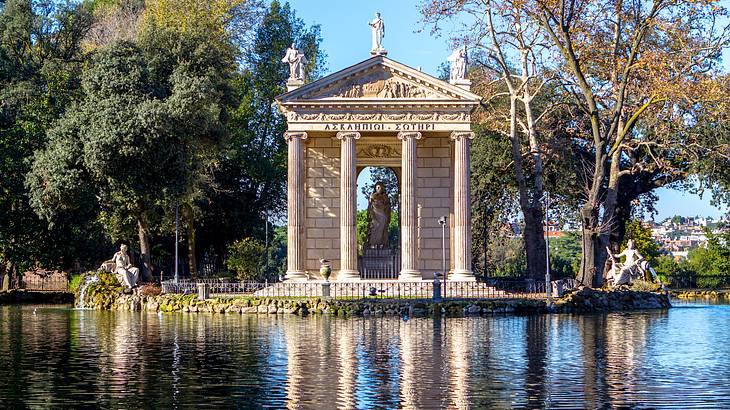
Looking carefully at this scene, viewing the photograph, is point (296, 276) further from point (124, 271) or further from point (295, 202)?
point (124, 271)

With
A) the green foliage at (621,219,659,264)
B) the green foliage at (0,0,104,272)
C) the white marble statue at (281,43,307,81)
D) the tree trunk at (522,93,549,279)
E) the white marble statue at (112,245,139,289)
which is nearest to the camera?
the white marble statue at (112,245,139,289)

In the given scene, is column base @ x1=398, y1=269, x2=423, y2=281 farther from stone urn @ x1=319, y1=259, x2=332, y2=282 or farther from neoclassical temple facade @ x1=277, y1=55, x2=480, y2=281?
stone urn @ x1=319, y1=259, x2=332, y2=282

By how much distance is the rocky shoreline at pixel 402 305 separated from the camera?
45094 millimetres

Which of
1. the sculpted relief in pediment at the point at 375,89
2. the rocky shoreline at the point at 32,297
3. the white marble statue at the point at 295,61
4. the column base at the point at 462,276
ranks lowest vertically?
the rocky shoreline at the point at 32,297

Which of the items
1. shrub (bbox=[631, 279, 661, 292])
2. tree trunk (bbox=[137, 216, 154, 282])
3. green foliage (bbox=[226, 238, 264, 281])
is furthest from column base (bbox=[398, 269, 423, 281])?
tree trunk (bbox=[137, 216, 154, 282])

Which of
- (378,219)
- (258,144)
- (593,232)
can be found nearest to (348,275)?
(378,219)

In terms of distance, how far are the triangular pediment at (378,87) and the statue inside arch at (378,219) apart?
6702 mm

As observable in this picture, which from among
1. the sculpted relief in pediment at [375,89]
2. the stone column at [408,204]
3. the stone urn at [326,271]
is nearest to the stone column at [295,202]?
the stone urn at [326,271]

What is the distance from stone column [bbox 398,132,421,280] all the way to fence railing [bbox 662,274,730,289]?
95.7 feet

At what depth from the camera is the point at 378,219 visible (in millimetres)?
60844

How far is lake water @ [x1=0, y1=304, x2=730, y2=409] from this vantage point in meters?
20.1

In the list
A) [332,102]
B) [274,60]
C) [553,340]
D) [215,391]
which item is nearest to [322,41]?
[274,60]

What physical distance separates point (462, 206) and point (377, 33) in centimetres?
1057

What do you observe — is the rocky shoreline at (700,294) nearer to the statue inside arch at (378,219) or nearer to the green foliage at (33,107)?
the statue inside arch at (378,219)
